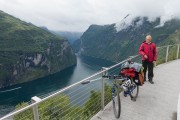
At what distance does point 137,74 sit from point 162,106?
1686 millimetres

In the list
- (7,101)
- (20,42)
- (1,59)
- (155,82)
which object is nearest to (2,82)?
(1,59)

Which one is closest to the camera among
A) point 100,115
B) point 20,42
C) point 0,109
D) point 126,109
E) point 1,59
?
point 100,115

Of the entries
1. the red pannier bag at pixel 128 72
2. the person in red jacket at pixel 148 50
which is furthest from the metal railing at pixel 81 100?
the person in red jacket at pixel 148 50

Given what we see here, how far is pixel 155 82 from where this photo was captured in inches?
535

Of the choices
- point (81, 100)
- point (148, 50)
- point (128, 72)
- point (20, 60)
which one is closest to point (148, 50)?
point (148, 50)

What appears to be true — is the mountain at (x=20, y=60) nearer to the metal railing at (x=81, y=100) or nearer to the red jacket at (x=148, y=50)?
the metal railing at (x=81, y=100)

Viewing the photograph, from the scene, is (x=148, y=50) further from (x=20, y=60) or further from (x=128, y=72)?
(x=20, y=60)

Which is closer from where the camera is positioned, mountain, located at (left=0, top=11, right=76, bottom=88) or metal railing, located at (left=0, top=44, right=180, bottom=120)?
metal railing, located at (left=0, top=44, right=180, bottom=120)

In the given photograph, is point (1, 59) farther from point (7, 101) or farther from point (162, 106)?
point (162, 106)

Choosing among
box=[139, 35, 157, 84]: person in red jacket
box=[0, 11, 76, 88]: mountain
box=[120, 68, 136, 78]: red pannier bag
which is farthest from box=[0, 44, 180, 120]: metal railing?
box=[0, 11, 76, 88]: mountain

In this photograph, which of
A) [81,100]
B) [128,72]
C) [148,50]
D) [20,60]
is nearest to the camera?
[128,72]

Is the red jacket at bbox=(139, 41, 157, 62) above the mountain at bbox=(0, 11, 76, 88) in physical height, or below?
above

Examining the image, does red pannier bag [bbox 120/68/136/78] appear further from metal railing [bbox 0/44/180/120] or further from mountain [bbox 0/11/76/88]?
mountain [bbox 0/11/76/88]

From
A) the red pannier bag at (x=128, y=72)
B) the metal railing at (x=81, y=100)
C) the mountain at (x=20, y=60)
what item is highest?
the red pannier bag at (x=128, y=72)
